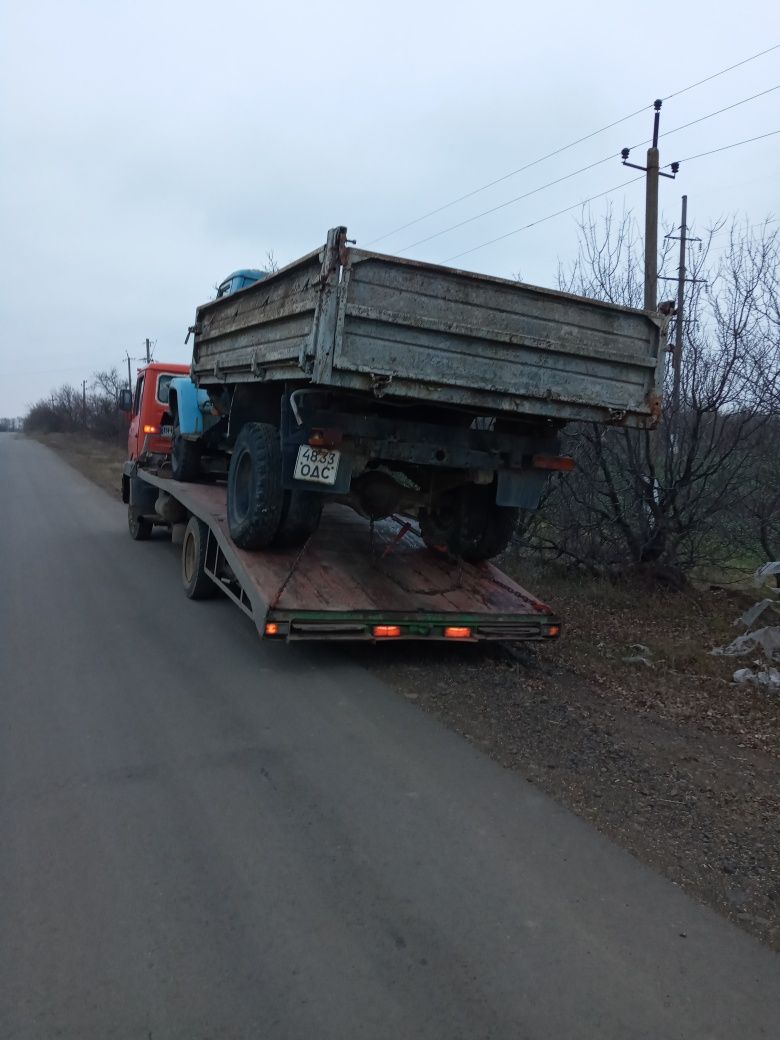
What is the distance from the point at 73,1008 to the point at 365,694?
3.58m

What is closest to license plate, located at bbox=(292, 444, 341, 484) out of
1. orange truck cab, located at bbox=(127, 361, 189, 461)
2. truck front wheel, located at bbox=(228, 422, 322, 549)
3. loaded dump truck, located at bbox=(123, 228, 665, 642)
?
loaded dump truck, located at bbox=(123, 228, 665, 642)

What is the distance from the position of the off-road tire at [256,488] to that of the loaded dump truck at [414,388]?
15 millimetres

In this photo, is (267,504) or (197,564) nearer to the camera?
(267,504)

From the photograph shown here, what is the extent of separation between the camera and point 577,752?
523cm

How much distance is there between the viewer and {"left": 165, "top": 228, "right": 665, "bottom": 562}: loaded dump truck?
19.1 ft

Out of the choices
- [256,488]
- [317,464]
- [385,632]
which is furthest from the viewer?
[256,488]

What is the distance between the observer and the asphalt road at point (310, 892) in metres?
2.91

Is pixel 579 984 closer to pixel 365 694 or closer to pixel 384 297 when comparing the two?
pixel 365 694

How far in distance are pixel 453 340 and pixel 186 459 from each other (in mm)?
5747

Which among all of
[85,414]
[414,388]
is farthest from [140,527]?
[85,414]

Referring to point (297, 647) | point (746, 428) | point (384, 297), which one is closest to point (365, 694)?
point (297, 647)

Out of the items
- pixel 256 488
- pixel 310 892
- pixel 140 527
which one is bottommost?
pixel 310 892

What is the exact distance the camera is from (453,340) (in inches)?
238

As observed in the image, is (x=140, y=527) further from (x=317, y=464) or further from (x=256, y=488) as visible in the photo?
(x=317, y=464)
